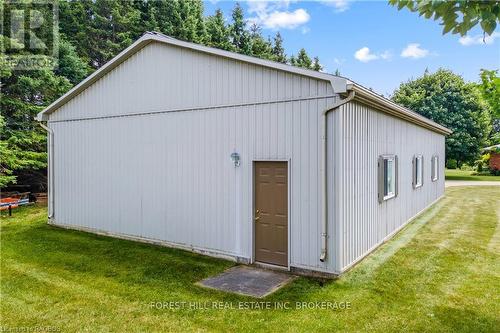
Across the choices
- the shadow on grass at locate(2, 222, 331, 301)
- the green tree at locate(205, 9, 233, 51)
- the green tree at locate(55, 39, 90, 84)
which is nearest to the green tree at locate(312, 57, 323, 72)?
the green tree at locate(205, 9, 233, 51)

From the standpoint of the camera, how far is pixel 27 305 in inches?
206

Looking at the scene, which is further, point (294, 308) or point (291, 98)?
point (291, 98)

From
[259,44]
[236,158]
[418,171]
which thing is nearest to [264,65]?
[236,158]

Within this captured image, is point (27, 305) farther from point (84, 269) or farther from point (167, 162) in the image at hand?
point (167, 162)

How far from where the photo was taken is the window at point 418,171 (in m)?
11.4

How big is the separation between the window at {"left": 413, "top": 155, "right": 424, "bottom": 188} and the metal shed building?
74 centimetres

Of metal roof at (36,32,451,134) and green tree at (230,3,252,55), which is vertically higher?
green tree at (230,3,252,55)

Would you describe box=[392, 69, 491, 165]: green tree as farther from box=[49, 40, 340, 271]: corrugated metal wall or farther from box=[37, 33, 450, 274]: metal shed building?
box=[49, 40, 340, 271]: corrugated metal wall

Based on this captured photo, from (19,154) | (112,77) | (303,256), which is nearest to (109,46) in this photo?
(19,154)

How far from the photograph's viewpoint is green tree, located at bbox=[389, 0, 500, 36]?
2777mm

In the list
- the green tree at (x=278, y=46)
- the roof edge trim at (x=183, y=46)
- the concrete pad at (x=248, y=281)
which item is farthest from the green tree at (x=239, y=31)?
the concrete pad at (x=248, y=281)

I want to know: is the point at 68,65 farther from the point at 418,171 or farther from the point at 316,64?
the point at 316,64

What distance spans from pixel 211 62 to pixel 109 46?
65.6 feet

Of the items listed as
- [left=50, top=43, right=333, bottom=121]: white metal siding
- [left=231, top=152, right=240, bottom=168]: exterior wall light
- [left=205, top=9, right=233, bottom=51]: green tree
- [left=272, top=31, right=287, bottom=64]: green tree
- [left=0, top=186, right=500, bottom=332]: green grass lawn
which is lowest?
[left=0, top=186, right=500, bottom=332]: green grass lawn
